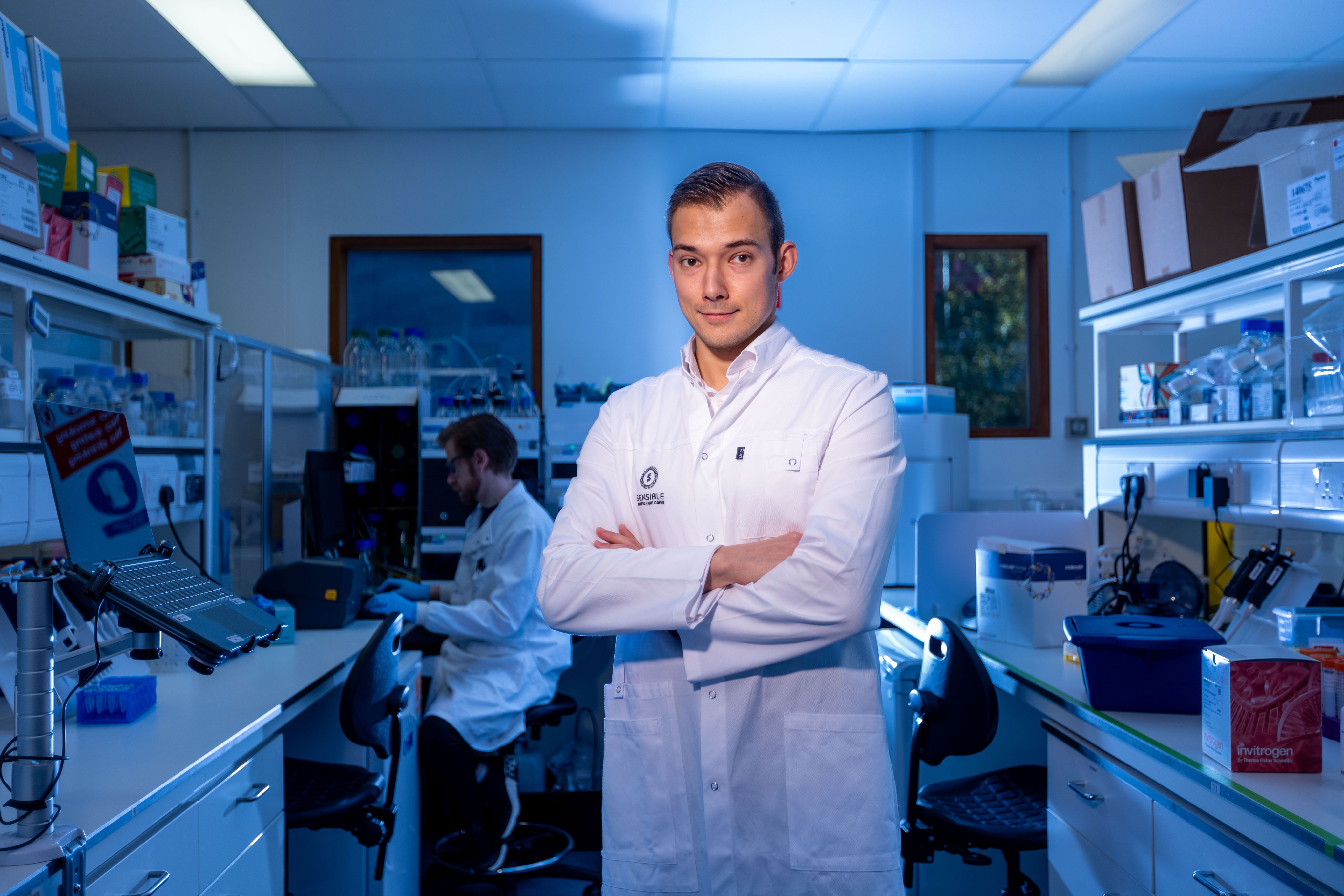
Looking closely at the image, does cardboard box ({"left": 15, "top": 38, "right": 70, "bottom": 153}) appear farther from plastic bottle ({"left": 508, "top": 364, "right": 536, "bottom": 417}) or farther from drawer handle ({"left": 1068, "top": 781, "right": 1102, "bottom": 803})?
drawer handle ({"left": 1068, "top": 781, "right": 1102, "bottom": 803})

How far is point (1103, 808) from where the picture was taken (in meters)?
1.61

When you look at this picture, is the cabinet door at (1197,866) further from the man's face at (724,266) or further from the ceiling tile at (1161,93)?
the ceiling tile at (1161,93)

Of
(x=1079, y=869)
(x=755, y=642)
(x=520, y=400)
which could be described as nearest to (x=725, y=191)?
(x=755, y=642)

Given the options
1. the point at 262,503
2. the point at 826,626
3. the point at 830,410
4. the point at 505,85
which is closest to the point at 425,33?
the point at 505,85

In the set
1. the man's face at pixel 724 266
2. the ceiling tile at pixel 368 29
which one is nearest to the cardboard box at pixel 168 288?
the ceiling tile at pixel 368 29

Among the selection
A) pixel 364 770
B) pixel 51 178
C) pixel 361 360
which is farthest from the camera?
pixel 361 360

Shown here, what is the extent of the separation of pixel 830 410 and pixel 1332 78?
141 inches

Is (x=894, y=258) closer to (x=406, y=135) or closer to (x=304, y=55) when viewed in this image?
(x=406, y=135)

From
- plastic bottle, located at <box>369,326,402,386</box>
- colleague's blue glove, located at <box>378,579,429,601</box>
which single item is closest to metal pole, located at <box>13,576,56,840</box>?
colleague's blue glove, located at <box>378,579,429,601</box>

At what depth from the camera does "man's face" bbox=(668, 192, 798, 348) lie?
1.32 m

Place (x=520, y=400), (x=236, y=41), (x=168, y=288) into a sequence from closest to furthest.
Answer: (x=168, y=288) < (x=236, y=41) < (x=520, y=400)

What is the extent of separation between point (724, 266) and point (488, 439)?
168 centimetres

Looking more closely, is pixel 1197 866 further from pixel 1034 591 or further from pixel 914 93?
pixel 914 93

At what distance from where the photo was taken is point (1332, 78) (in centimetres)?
356
